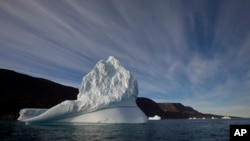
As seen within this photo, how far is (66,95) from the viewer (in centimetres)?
16575

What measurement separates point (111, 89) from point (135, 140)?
2677 cm

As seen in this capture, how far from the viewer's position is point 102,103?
44.6m

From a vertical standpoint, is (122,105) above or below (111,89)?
below

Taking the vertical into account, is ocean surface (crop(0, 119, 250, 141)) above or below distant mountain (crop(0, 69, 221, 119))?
below

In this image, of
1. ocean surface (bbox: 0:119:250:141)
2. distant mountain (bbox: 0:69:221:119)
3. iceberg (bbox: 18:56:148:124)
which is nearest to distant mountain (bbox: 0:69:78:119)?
distant mountain (bbox: 0:69:221:119)

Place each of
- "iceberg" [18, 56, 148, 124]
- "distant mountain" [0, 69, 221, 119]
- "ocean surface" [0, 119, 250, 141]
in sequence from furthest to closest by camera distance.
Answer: "distant mountain" [0, 69, 221, 119]
"iceberg" [18, 56, 148, 124]
"ocean surface" [0, 119, 250, 141]

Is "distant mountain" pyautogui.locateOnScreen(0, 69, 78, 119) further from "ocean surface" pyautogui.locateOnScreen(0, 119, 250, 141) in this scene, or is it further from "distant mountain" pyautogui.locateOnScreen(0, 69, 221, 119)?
"ocean surface" pyautogui.locateOnScreen(0, 119, 250, 141)

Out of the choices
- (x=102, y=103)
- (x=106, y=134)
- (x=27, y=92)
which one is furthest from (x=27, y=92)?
(x=106, y=134)

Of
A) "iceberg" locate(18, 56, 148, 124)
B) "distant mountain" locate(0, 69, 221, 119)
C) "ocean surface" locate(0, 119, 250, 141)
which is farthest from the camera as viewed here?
"distant mountain" locate(0, 69, 221, 119)

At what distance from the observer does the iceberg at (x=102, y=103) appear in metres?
43.7

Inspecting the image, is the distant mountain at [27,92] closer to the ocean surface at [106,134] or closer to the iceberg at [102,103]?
the iceberg at [102,103]

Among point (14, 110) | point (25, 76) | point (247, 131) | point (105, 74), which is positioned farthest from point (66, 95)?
point (247, 131)

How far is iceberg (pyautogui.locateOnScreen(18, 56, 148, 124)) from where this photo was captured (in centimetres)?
4372

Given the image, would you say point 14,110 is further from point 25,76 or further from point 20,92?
point 25,76
